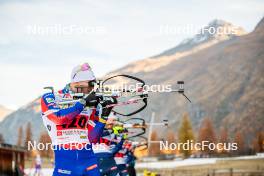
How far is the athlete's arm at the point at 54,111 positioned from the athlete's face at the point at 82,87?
15.5 inches

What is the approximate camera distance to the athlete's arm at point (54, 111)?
8.93 m

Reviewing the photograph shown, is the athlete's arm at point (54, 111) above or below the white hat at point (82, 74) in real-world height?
below

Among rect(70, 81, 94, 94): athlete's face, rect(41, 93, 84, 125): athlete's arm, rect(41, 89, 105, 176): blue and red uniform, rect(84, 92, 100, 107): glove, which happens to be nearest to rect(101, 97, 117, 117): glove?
rect(41, 89, 105, 176): blue and red uniform

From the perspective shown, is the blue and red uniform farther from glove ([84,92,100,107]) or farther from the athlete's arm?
glove ([84,92,100,107])

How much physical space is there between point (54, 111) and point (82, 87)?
25.4 inches

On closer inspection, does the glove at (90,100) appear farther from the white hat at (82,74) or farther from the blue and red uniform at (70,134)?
the white hat at (82,74)

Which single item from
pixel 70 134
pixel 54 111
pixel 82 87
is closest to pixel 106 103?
pixel 82 87

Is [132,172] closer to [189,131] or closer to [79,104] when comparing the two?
[79,104]

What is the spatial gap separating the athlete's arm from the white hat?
1.64 feet

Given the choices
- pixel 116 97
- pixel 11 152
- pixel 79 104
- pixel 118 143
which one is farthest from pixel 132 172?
pixel 11 152

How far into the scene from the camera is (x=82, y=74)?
9633 mm

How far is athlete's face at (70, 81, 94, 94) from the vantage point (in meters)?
9.48

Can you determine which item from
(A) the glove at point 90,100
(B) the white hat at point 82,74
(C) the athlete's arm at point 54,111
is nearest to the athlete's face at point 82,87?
(B) the white hat at point 82,74

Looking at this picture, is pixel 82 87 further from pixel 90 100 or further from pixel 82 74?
pixel 90 100
